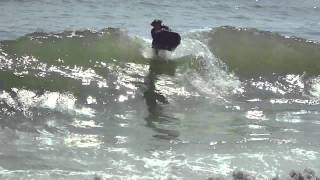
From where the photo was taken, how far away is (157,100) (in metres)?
8.12

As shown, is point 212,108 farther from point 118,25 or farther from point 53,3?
point 53,3

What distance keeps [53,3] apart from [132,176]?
11181 millimetres

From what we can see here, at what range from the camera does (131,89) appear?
838cm

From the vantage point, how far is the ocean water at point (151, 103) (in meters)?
5.55

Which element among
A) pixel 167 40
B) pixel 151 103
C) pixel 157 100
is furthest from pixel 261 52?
pixel 151 103

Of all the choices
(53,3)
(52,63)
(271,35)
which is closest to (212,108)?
(52,63)

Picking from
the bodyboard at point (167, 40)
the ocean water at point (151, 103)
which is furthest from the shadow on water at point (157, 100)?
the bodyboard at point (167, 40)

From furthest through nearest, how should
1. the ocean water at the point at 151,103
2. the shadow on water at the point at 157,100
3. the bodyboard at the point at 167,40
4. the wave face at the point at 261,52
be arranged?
the wave face at the point at 261,52
the bodyboard at the point at 167,40
the shadow on water at the point at 157,100
the ocean water at the point at 151,103

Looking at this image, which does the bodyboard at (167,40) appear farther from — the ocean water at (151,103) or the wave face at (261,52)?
the wave face at (261,52)

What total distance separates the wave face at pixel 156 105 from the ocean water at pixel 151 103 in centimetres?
2

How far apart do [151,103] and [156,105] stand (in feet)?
0.31

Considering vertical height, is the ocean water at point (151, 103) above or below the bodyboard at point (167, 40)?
below

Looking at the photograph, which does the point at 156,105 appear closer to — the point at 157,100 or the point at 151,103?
the point at 151,103

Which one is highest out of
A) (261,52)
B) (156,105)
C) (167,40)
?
(167,40)
